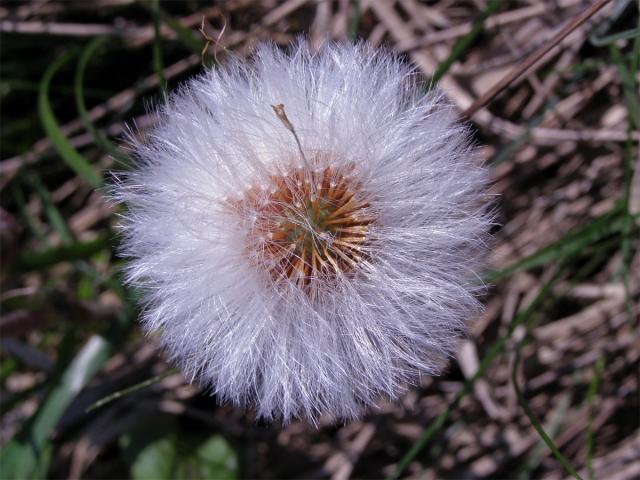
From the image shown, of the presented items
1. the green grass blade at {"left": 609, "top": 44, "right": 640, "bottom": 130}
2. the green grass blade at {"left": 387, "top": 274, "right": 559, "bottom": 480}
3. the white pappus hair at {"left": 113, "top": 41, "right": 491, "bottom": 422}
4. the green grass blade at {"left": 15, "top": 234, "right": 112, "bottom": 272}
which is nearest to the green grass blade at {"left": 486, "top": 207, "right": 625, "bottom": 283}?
the green grass blade at {"left": 387, "top": 274, "right": 559, "bottom": 480}

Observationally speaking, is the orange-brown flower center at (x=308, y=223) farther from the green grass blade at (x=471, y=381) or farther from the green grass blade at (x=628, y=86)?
the green grass blade at (x=628, y=86)

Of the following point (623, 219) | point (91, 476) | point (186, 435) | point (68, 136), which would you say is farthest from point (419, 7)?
point (91, 476)

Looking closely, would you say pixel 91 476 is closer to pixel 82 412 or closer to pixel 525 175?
pixel 82 412

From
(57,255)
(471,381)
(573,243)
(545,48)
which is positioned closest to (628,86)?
(573,243)

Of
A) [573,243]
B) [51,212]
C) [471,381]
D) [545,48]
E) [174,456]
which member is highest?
[51,212]

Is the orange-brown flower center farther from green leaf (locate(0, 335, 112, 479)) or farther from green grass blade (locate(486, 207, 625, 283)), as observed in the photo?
green leaf (locate(0, 335, 112, 479))

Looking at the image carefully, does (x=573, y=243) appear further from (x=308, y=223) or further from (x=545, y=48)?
(x=308, y=223)

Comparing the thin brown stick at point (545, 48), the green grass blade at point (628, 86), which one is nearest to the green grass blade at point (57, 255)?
the thin brown stick at point (545, 48)

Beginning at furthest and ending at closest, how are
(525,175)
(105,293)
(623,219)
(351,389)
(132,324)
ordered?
(105,293), (525,175), (132,324), (623,219), (351,389)
